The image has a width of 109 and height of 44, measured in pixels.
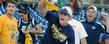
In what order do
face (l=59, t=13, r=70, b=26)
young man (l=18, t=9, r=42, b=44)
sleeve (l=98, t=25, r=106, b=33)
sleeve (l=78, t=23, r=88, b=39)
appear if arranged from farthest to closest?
sleeve (l=98, t=25, r=106, b=33), young man (l=18, t=9, r=42, b=44), sleeve (l=78, t=23, r=88, b=39), face (l=59, t=13, r=70, b=26)

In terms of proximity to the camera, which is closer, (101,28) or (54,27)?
(54,27)

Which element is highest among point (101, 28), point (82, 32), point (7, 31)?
point (7, 31)

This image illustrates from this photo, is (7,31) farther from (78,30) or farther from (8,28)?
(78,30)

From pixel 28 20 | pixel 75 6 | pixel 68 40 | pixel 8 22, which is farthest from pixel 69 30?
pixel 28 20

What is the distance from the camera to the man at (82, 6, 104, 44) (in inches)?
355

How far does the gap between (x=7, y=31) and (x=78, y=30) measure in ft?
4.41

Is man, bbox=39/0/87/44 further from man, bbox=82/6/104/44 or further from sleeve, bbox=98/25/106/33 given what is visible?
sleeve, bbox=98/25/106/33

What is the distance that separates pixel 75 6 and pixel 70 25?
54 centimetres

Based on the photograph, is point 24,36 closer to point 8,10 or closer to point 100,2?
point 8,10

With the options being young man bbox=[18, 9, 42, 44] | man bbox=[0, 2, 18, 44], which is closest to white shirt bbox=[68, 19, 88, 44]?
young man bbox=[18, 9, 42, 44]

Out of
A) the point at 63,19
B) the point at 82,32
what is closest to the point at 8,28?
the point at 63,19

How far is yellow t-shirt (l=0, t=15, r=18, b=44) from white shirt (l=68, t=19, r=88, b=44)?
1.07m

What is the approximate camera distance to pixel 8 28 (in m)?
8.15

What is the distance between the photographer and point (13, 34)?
26.9ft
